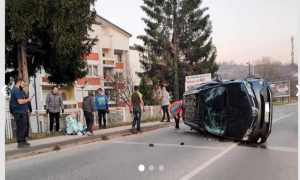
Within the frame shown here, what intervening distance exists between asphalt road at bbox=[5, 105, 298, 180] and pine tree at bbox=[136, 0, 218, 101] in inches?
722

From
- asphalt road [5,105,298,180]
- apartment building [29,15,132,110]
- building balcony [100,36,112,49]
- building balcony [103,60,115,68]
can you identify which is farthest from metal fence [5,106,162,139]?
building balcony [100,36,112,49]

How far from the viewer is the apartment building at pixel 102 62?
30.3 metres

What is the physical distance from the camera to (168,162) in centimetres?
560

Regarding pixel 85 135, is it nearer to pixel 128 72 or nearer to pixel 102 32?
pixel 128 72

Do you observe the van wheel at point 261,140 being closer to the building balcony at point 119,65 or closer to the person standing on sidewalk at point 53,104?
the person standing on sidewalk at point 53,104

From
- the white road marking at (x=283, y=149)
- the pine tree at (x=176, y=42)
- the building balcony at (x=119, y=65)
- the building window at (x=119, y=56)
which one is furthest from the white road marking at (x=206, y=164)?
the building window at (x=119, y=56)

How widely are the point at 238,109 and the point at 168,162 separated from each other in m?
2.66

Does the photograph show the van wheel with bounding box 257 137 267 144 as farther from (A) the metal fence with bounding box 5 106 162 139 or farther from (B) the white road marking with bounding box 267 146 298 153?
(A) the metal fence with bounding box 5 106 162 139

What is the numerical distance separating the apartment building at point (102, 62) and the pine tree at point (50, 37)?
16.5 metres

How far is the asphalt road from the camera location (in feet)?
15.6

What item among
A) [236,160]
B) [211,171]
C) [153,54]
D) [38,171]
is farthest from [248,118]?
[153,54]

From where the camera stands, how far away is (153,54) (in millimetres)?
24984

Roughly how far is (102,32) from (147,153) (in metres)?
31.7

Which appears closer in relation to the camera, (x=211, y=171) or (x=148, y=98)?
(x=211, y=171)
